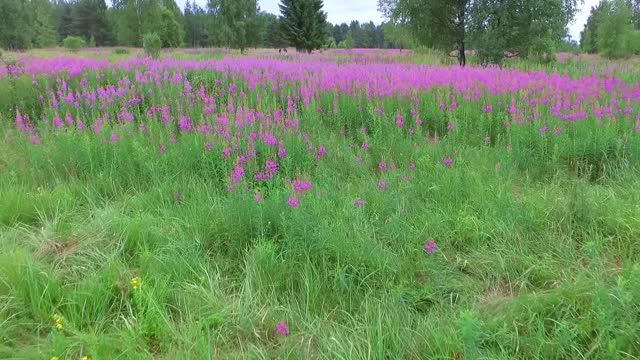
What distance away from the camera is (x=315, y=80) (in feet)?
24.1

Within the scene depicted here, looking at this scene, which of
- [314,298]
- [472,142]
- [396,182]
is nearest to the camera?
[314,298]

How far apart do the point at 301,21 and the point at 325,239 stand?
43.7m

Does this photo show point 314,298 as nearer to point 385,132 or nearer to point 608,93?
point 385,132

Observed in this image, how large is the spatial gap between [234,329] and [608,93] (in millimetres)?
6508

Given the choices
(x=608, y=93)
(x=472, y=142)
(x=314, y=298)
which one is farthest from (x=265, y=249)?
(x=608, y=93)

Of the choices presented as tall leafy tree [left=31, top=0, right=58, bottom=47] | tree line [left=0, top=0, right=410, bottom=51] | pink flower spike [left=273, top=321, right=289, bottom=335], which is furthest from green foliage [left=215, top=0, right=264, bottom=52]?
pink flower spike [left=273, top=321, right=289, bottom=335]

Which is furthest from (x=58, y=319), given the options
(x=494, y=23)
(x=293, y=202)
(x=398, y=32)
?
(x=398, y=32)

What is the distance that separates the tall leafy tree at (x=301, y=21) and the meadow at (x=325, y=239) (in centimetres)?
3986

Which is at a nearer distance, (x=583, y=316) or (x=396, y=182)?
(x=583, y=316)

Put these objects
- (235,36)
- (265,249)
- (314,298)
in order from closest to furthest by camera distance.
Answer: (314,298) → (265,249) → (235,36)

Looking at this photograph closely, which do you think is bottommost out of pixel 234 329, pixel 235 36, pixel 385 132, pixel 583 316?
pixel 234 329

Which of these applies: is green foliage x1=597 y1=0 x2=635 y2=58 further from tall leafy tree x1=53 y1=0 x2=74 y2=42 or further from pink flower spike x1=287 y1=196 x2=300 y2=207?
tall leafy tree x1=53 y1=0 x2=74 y2=42

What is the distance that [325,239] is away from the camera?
2.83 m

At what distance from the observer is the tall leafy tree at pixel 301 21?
43.0m
